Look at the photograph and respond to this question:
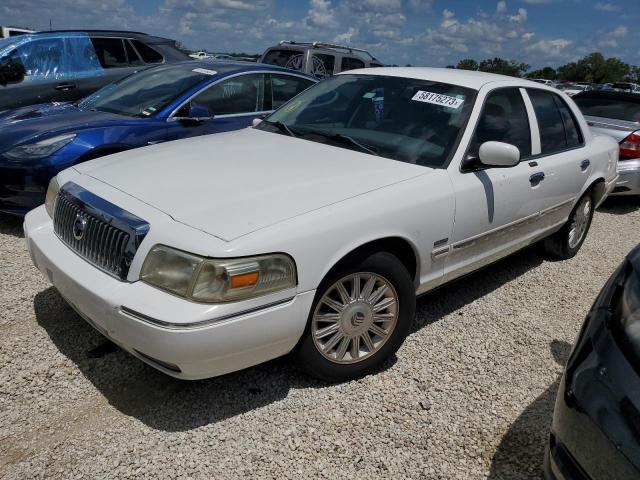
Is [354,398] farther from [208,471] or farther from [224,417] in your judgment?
[208,471]

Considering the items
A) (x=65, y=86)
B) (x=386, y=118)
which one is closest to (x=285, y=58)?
(x=65, y=86)

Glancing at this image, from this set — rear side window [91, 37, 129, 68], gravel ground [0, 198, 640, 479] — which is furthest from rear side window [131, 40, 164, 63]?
gravel ground [0, 198, 640, 479]

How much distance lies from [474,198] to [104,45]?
6406mm

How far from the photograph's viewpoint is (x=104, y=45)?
7539 mm

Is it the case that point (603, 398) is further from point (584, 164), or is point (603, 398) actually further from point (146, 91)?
point (146, 91)

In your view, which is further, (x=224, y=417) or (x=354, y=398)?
(x=354, y=398)

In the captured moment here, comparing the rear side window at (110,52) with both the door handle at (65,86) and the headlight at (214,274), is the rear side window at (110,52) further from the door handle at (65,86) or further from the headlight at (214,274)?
the headlight at (214,274)

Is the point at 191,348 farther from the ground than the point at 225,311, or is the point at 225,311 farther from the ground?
the point at 225,311

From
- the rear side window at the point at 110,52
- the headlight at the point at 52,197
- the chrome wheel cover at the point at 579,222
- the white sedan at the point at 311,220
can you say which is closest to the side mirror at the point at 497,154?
the white sedan at the point at 311,220

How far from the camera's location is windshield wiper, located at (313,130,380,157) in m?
3.26

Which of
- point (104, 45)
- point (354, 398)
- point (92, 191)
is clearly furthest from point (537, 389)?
point (104, 45)

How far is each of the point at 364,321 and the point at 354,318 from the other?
0.29 feet

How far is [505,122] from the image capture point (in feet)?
12.1

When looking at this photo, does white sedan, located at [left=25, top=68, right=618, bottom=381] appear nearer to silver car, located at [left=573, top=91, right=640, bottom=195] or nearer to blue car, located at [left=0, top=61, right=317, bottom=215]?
blue car, located at [left=0, top=61, right=317, bottom=215]
